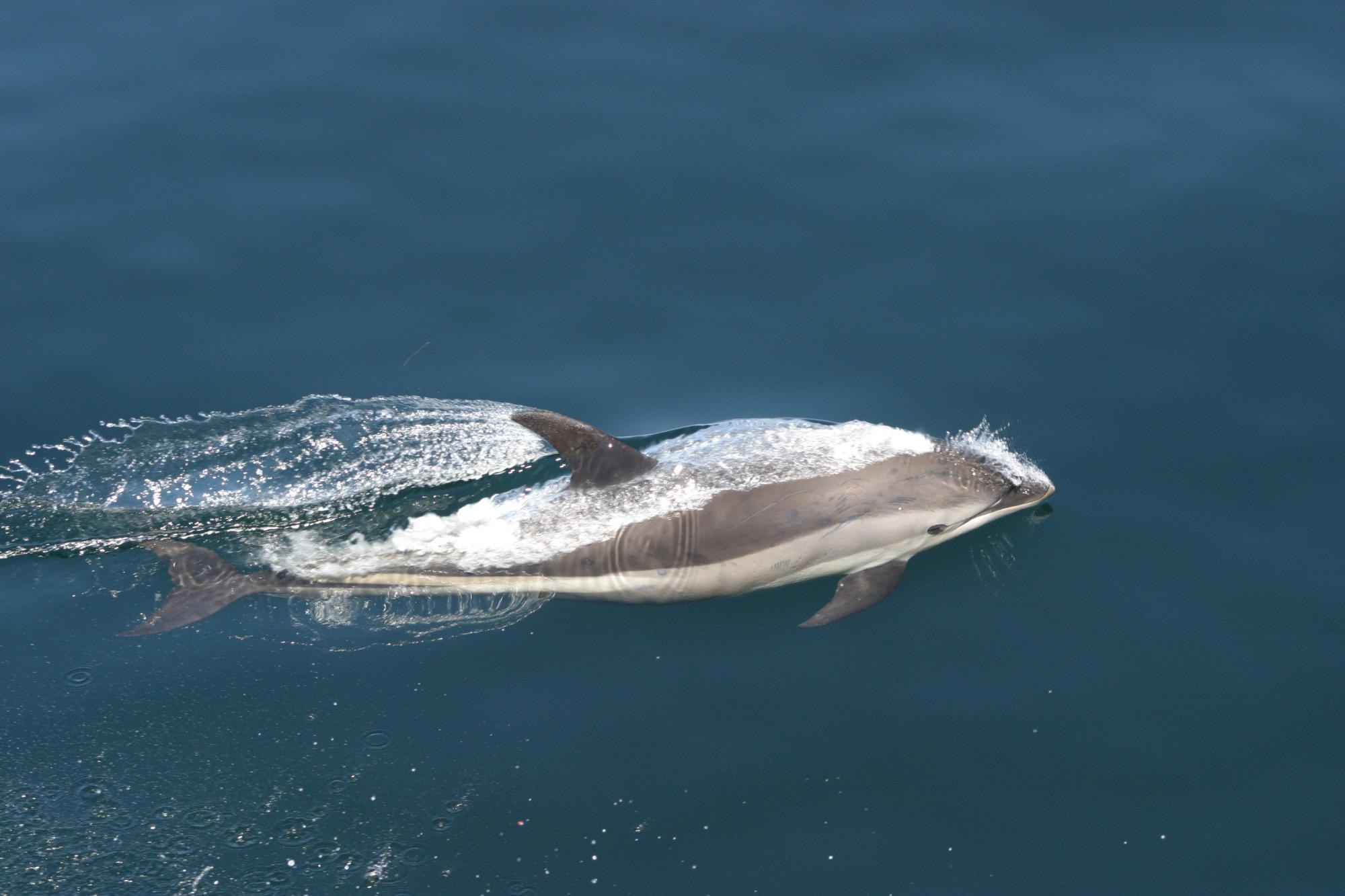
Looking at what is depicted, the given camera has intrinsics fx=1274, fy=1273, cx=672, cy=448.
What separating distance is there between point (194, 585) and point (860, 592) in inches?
160

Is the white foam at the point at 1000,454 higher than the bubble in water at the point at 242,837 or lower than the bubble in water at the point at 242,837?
higher

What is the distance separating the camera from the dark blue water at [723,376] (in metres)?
6.47

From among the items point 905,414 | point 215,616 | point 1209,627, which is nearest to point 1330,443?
point 1209,627

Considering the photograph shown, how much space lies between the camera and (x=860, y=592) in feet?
26.0

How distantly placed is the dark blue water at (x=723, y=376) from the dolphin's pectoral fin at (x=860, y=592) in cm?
12

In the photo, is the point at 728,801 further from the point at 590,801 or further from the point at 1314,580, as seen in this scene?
the point at 1314,580

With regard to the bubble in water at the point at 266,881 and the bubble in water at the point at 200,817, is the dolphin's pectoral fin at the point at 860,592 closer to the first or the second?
the bubble in water at the point at 266,881

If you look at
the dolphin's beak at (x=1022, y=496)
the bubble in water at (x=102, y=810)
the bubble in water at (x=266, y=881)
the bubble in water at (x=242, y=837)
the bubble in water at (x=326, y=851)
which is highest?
the dolphin's beak at (x=1022, y=496)

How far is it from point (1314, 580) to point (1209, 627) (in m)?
0.84

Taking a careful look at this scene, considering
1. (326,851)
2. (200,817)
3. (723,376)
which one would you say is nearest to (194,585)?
(200,817)

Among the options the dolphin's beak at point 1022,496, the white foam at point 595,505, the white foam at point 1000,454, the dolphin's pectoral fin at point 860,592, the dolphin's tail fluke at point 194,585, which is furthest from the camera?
the white foam at point 1000,454

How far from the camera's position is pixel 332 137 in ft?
38.4

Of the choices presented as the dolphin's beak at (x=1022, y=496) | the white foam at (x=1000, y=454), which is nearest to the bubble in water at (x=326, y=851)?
the dolphin's beak at (x=1022, y=496)

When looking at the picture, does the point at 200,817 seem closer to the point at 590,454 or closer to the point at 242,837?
the point at 242,837
